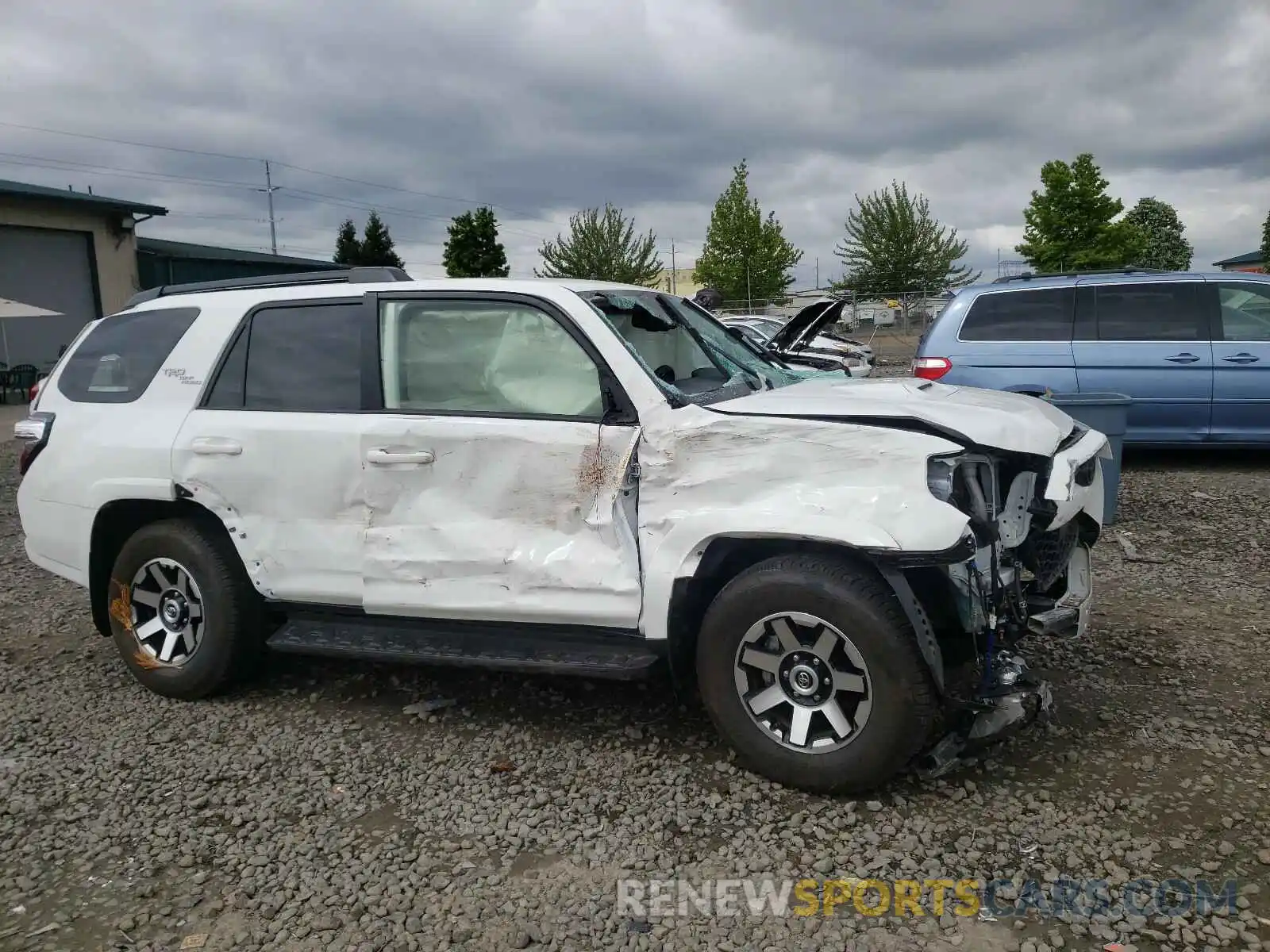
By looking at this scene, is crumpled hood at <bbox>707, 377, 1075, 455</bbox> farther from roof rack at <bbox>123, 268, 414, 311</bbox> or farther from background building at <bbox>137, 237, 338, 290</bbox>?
background building at <bbox>137, 237, 338, 290</bbox>

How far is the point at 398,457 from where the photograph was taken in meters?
3.85

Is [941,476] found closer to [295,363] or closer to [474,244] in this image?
[295,363]

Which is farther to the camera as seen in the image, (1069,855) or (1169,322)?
(1169,322)

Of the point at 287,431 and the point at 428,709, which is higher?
the point at 287,431

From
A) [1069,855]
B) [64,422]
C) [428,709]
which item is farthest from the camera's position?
[64,422]

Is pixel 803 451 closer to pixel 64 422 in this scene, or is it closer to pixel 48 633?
pixel 64 422

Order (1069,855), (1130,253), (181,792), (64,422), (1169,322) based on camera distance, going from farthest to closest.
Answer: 1. (1130,253)
2. (1169,322)
3. (64,422)
4. (181,792)
5. (1069,855)

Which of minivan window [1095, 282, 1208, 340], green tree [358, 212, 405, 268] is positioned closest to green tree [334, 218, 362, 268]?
green tree [358, 212, 405, 268]

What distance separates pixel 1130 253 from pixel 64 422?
42162mm

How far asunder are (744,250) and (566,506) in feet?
142

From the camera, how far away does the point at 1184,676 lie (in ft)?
14.1

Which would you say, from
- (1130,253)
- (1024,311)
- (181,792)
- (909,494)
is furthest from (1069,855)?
(1130,253)

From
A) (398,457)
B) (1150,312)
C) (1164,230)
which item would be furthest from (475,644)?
(1164,230)

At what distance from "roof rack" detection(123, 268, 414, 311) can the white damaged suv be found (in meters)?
0.02
